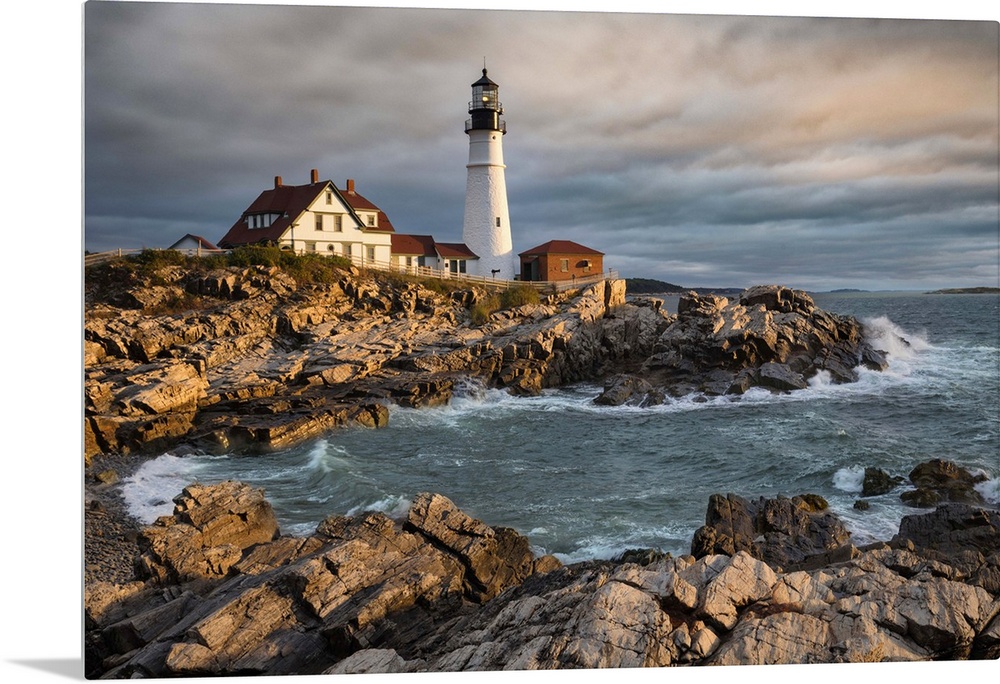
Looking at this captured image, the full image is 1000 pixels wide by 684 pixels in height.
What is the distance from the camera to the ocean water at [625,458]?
959cm

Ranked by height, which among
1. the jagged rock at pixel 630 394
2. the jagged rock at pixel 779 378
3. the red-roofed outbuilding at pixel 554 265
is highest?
the red-roofed outbuilding at pixel 554 265

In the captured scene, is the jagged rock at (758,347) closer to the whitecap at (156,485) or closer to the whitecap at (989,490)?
the whitecap at (989,490)

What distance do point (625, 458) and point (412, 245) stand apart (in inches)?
321

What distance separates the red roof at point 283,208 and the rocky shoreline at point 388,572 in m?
1.47

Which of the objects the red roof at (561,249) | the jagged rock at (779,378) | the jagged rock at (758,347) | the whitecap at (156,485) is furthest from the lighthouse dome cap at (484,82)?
the jagged rock at (779,378)

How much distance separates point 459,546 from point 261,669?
7.37 ft

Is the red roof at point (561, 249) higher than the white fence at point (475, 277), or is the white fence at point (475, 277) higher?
the red roof at point (561, 249)

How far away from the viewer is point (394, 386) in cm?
1709

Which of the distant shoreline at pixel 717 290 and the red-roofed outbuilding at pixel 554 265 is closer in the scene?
the distant shoreline at pixel 717 290

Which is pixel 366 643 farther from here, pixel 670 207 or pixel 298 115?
pixel 670 207

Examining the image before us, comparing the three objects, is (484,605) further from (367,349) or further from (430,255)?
(430,255)

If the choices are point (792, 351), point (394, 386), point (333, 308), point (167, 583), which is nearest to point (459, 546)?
point (167, 583)

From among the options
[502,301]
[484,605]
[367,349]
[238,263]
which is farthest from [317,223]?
[484,605]

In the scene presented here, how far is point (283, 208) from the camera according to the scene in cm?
1366
